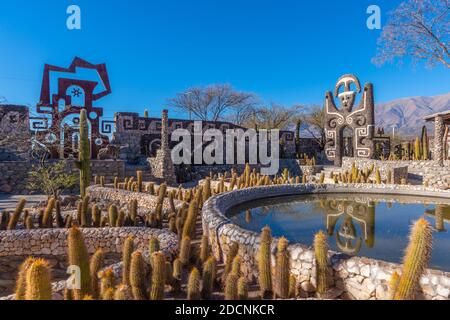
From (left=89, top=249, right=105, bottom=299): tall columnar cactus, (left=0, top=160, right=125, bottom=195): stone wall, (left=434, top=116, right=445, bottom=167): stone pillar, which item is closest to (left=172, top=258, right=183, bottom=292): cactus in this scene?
(left=89, top=249, right=105, bottom=299): tall columnar cactus

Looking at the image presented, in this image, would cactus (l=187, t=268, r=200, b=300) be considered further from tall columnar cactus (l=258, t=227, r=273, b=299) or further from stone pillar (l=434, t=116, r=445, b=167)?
stone pillar (l=434, t=116, r=445, b=167)

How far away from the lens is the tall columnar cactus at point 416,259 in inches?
94.3

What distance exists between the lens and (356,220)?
7160 millimetres

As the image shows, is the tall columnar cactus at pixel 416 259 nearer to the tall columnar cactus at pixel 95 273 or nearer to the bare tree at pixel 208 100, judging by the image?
the tall columnar cactus at pixel 95 273

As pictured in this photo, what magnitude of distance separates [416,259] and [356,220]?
5096 millimetres

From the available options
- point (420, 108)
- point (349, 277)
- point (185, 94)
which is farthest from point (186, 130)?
point (420, 108)

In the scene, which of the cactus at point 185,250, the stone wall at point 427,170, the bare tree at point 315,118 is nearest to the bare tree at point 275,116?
the bare tree at point 315,118

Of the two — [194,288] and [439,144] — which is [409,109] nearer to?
[439,144]

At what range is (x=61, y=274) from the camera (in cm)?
548

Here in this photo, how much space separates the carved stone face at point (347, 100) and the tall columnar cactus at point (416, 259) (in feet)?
64.7

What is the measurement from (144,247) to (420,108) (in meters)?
193

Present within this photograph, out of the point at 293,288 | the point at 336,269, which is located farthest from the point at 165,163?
the point at 336,269

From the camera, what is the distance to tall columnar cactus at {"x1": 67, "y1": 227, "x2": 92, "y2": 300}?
9.39 ft
